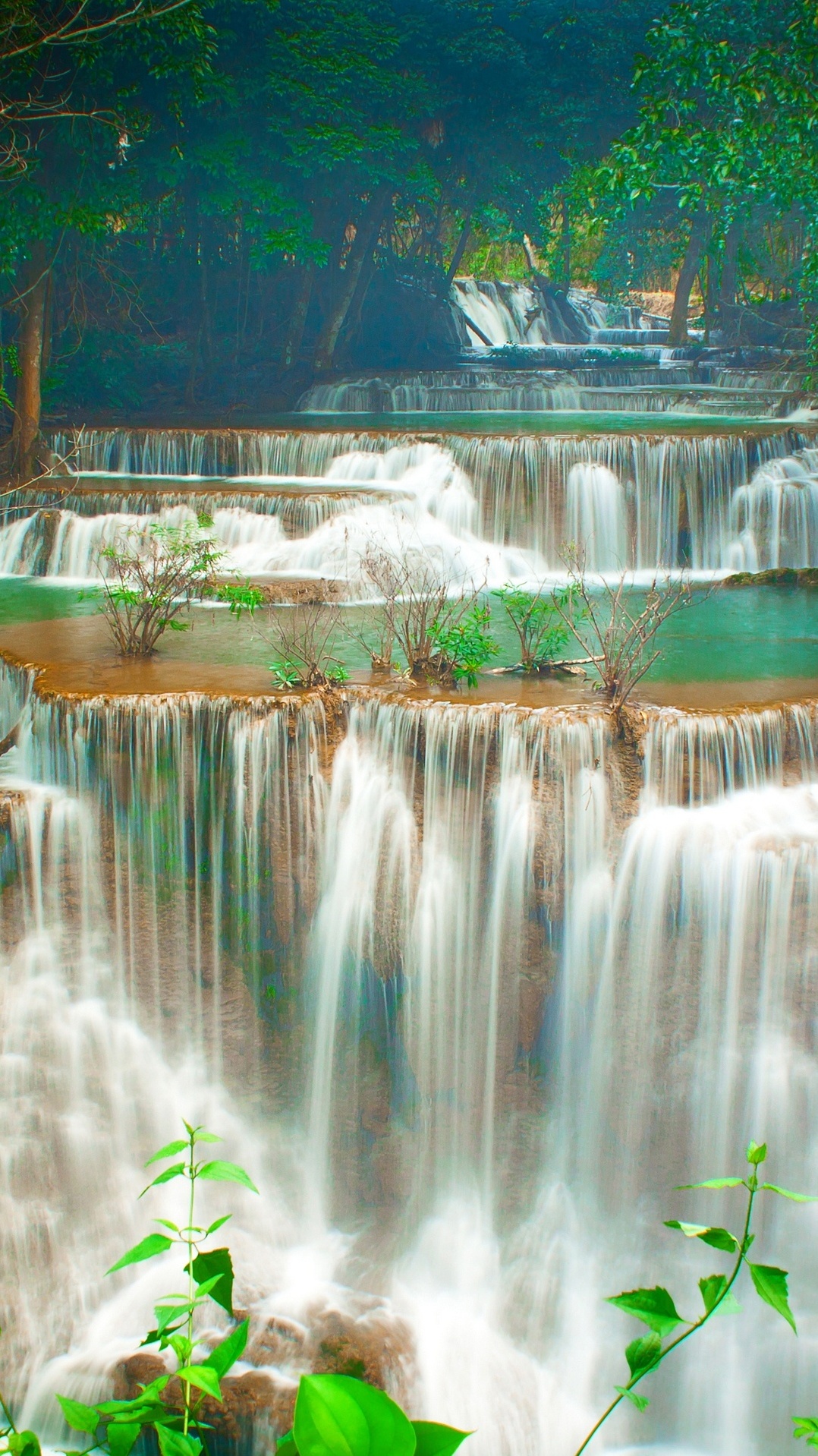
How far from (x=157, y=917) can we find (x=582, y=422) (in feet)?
33.2

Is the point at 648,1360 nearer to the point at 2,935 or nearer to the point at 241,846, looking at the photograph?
the point at 241,846

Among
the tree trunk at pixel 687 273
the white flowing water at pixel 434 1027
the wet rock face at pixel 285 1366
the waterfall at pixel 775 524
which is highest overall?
the tree trunk at pixel 687 273

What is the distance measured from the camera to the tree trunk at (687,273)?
70.5 feet

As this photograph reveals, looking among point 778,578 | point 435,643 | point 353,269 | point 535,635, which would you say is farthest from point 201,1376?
point 353,269

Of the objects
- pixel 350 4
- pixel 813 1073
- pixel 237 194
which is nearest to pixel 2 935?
pixel 813 1073

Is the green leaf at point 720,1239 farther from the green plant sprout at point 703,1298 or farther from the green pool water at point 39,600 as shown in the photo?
the green pool water at point 39,600

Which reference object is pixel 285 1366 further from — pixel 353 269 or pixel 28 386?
pixel 353 269

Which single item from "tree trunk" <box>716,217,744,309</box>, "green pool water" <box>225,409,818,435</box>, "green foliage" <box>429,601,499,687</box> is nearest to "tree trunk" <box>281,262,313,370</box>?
"green pool water" <box>225,409,818,435</box>

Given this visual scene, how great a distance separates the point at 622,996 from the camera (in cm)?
620

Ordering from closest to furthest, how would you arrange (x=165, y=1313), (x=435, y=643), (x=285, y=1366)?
(x=165, y=1313) < (x=285, y=1366) < (x=435, y=643)

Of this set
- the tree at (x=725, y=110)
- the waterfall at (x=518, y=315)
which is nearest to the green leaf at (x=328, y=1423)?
the tree at (x=725, y=110)

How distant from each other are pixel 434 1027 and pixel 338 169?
15.4 m

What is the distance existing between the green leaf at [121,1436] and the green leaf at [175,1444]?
27 mm

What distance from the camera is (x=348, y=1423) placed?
0.98 meters
